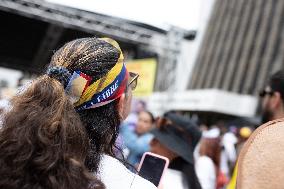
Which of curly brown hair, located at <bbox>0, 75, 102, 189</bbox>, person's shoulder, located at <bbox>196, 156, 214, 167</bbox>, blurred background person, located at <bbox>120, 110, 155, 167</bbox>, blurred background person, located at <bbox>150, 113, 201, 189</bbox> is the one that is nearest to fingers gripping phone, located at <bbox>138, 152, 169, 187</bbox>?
curly brown hair, located at <bbox>0, 75, 102, 189</bbox>

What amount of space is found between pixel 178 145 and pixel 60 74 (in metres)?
1.61

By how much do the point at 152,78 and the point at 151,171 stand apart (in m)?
13.2

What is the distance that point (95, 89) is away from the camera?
4.48 feet

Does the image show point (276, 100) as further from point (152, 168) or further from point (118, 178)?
point (118, 178)

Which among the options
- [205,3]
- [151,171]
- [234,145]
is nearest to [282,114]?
[151,171]

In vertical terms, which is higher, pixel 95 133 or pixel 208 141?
pixel 95 133

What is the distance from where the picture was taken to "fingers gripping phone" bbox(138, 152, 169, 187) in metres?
1.65

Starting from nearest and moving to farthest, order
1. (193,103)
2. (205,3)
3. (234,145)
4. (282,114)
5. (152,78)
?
(282,114) → (234,145) → (152,78) → (193,103) → (205,3)

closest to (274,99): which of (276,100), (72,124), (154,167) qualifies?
(276,100)

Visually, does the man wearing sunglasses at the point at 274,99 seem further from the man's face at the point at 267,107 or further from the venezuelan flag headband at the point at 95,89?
the venezuelan flag headband at the point at 95,89

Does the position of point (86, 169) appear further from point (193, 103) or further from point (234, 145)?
point (193, 103)

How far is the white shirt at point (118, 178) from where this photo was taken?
131 centimetres

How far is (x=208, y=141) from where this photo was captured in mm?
4594

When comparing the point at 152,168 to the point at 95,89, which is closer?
the point at 95,89
